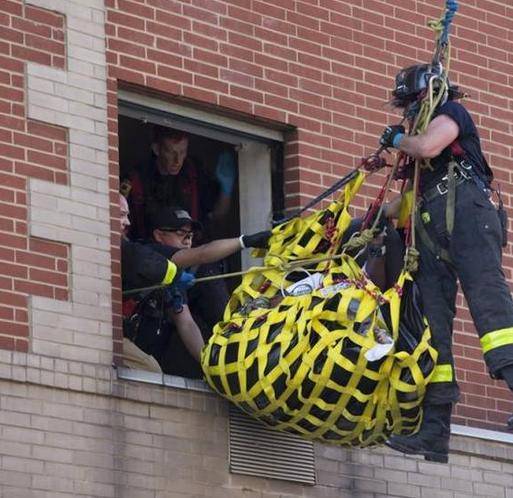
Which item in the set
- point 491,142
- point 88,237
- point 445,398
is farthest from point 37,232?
point 491,142

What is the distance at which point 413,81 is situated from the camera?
14.1 m

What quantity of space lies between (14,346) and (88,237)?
954 mm

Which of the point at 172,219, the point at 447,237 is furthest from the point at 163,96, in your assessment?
the point at 447,237

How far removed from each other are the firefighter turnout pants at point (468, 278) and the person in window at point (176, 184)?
95.4 inches

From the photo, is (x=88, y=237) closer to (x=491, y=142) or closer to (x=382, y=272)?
(x=382, y=272)

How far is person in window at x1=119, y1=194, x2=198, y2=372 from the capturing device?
14.5 metres

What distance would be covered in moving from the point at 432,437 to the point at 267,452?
4.25 feet

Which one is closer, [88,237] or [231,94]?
[88,237]

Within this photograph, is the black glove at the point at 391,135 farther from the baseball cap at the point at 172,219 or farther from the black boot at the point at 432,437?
the baseball cap at the point at 172,219

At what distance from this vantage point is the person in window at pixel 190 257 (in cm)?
1472

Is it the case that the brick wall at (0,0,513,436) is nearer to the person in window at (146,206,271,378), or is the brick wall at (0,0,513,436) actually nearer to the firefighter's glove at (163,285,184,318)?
the firefighter's glove at (163,285,184,318)

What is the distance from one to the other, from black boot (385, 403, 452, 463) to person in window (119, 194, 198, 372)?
1588mm

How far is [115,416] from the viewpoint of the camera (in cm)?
1395

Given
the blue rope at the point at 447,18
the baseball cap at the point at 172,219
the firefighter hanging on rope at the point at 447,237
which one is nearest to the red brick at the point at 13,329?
the baseball cap at the point at 172,219
